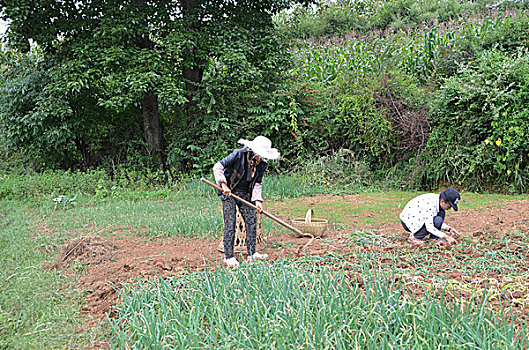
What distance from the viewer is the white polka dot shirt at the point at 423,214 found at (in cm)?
429

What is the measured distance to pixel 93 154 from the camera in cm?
1149

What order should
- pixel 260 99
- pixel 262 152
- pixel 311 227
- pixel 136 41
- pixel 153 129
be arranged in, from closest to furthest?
pixel 262 152, pixel 311 227, pixel 136 41, pixel 260 99, pixel 153 129

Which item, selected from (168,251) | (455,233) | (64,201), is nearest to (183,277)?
(168,251)

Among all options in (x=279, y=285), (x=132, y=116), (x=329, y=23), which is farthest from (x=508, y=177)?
(x=329, y=23)

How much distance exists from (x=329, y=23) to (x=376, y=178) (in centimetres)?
1111

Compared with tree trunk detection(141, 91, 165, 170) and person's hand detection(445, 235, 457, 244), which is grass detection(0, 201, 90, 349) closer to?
person's hand detection(445, 235, 457, 244)

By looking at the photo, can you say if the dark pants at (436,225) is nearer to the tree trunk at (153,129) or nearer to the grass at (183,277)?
the grass at (183,277)

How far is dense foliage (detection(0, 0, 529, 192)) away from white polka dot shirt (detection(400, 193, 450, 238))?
439cm

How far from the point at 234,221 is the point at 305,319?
1.96m

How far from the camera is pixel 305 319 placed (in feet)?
7.94

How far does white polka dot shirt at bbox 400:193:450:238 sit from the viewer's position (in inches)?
169

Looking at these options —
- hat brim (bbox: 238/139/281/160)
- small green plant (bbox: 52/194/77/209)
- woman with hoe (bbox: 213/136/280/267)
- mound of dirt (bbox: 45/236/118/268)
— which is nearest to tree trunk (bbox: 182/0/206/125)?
small green plant (bbox: 52/194/77/209)

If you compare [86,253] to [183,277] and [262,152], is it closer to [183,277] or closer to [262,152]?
[183,277]

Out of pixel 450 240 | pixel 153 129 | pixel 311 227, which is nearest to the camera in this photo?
pixel 450 240
